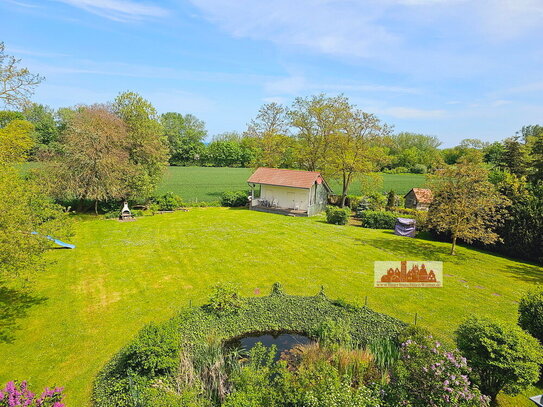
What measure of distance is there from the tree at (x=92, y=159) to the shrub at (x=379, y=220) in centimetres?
2072

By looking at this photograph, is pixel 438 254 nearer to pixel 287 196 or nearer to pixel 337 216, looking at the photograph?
pixel 337 216

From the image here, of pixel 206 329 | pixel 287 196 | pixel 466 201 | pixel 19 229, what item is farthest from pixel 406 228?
pixel 19 229

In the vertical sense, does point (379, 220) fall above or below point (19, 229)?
below

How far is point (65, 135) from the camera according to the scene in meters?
23.9

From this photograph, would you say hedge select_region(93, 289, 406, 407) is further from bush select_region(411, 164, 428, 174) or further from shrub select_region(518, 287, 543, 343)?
bush select_region(411, 164, 428, 174)

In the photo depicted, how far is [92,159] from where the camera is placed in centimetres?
2269

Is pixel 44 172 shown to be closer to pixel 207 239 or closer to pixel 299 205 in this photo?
pixel 207 239

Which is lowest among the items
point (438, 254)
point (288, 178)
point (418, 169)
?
point (438, 254)

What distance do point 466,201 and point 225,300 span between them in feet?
48.8

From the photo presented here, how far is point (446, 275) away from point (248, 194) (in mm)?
23495

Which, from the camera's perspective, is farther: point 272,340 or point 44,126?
point 44,126

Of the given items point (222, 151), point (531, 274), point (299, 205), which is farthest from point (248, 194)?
point (222, 151)

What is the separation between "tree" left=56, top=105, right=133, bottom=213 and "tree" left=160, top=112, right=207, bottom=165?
42.7m

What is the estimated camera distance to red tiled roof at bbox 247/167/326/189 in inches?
1128
